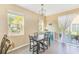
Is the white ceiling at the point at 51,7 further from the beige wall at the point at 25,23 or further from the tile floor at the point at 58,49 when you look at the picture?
the tile floor at the point at 58,49

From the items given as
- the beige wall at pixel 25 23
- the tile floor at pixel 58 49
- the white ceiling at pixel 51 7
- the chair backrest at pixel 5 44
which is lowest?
the tile floor at pixel 58 49

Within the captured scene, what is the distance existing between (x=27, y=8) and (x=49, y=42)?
0.85 m

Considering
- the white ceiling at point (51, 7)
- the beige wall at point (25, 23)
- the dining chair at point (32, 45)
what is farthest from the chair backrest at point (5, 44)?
the white ceiling at point (51, 7)

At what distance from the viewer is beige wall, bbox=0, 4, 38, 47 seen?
2008 mm

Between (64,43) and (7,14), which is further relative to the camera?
(64,43)

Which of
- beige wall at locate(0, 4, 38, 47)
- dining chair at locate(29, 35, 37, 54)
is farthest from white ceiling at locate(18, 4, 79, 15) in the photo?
dining chair at locate(29, 35, 37, 54)

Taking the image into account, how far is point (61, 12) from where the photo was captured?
2137 millimetres

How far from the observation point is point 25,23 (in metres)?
2.21

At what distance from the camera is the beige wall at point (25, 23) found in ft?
6.59

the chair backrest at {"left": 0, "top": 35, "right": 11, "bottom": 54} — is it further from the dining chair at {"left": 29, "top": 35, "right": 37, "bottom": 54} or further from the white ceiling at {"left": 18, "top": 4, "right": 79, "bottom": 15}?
the white ceiling at {"left": 18, "top": 4, "right": 79, "bottom": 15}

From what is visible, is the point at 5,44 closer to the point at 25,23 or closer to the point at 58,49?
the point at 25,23
